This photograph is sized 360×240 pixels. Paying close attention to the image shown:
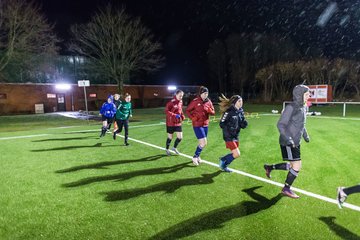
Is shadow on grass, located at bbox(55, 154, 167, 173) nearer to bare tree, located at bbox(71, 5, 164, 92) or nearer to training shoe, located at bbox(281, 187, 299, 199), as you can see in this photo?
training shoe, located at bbox(281, 187, 299, 199)

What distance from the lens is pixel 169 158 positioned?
8.89 metres

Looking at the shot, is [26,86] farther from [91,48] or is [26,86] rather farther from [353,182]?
[353,182]

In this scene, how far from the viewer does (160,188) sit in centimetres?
597

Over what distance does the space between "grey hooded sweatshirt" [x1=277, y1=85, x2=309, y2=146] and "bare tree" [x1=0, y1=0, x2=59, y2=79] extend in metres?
27.1

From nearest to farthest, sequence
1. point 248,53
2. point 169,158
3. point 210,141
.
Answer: point 169,158 < point 210,141 < point 248,53

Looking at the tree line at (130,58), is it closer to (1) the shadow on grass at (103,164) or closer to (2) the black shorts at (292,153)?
(1) the shadow on grass at (103,164)

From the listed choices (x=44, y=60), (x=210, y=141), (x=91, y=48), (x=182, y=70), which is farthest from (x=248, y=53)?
(x=210, y=141)

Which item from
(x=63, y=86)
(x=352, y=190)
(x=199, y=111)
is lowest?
(x=352, y=190)

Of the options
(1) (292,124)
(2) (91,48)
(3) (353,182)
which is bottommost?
(3) (353,182)

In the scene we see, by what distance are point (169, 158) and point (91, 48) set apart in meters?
32.0

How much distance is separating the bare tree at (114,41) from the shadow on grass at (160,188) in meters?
30.8

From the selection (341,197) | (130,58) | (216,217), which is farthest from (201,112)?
(130,58)

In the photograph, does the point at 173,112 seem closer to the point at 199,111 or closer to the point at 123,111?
the point at 199,111

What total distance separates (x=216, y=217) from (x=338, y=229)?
1771 millimetres
